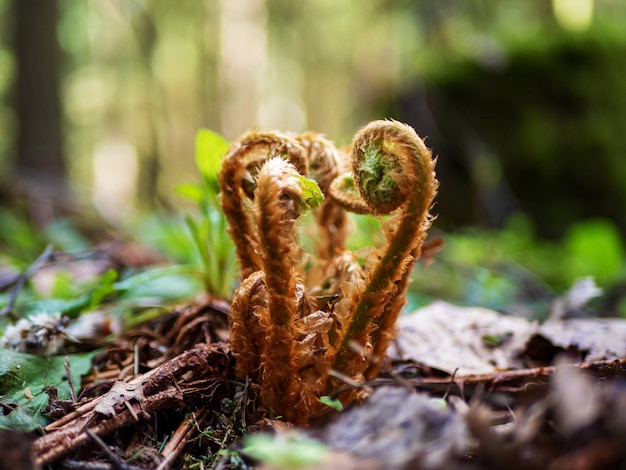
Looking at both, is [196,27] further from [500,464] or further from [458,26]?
[500,464]

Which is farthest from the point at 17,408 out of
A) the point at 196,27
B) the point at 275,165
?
the point at 196,27

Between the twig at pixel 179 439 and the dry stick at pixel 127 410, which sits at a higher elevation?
the dry stick at pixel 127 410

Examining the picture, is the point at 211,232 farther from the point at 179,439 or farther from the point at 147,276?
the point at 179,439

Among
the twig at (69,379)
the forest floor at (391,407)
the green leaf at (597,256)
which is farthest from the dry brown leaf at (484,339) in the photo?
the green leaf at (597,256)

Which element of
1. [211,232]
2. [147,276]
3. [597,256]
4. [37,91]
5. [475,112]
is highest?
[37,91]

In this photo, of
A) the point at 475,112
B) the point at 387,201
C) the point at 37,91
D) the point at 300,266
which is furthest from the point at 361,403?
the point at 37,91

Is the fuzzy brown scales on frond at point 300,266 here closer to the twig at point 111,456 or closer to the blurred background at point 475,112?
the twig at point 111,456
